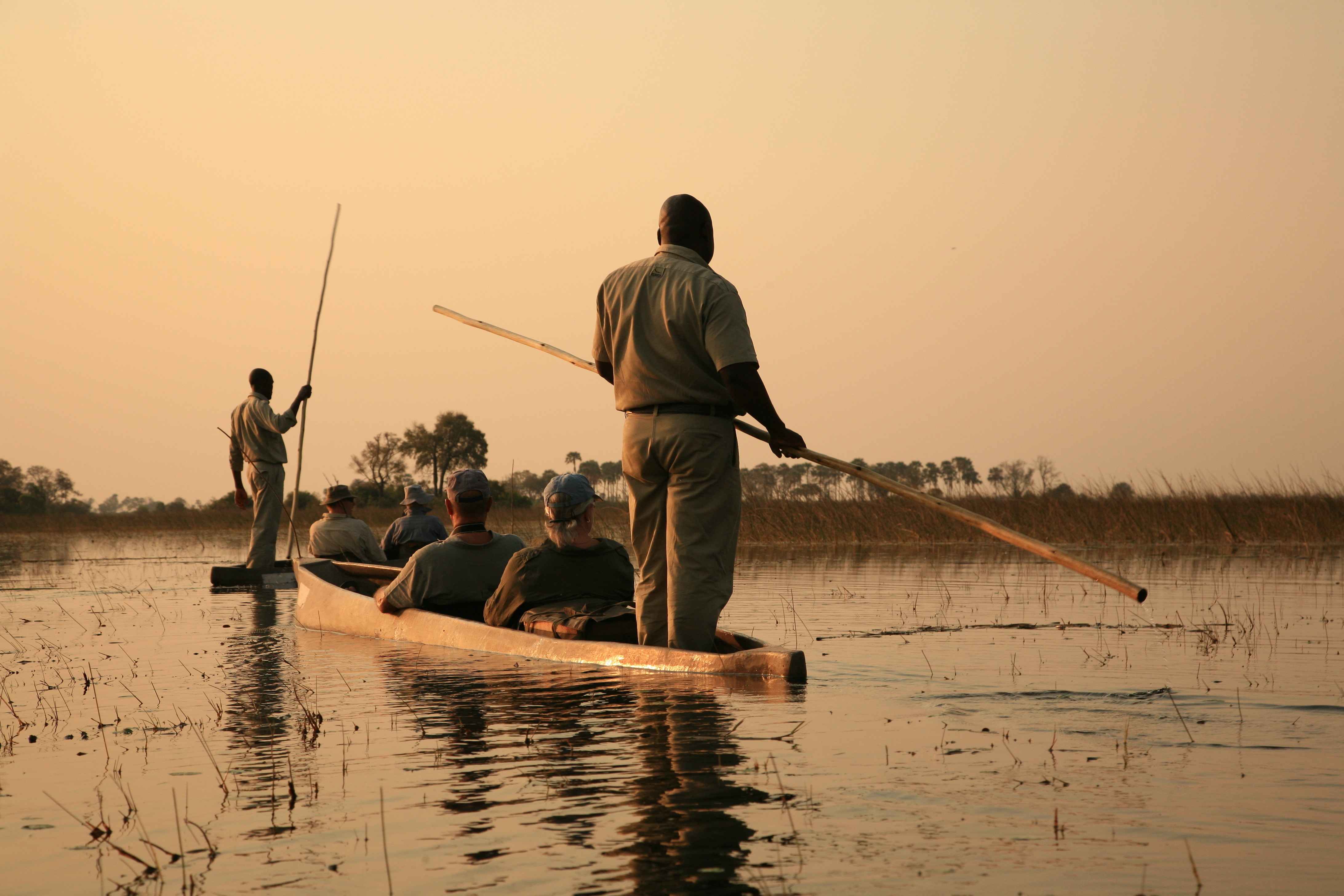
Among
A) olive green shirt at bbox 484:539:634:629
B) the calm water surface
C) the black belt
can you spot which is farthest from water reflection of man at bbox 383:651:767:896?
the black belt

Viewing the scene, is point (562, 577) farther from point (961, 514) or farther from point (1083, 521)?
point (1083, 521)

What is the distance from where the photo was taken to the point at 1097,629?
28.3 ft

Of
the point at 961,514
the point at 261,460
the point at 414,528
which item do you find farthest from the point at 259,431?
the point at 961,514

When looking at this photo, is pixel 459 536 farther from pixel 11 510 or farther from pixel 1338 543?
pixel 11 510

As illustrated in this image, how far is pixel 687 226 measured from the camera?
6.54 meters

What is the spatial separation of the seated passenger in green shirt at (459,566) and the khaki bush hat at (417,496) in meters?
2.26

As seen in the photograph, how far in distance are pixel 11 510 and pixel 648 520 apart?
5975 cm

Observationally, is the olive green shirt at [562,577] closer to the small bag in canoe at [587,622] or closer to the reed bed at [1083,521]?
the small bag in canoe at [587,622]

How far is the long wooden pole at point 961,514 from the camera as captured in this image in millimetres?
4879

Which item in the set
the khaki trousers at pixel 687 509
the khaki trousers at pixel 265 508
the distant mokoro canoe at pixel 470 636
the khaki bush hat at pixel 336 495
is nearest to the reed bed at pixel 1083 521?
the khaki trousers at pixel 265 508

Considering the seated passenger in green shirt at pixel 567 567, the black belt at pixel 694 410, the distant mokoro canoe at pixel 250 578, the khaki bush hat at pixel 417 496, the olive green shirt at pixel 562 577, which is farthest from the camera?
the distant mokoro canoe at pixel 250 578

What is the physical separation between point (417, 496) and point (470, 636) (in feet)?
11.2

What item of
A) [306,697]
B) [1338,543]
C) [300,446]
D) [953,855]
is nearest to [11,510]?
[300,446]

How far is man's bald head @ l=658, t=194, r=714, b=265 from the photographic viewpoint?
6.54m
